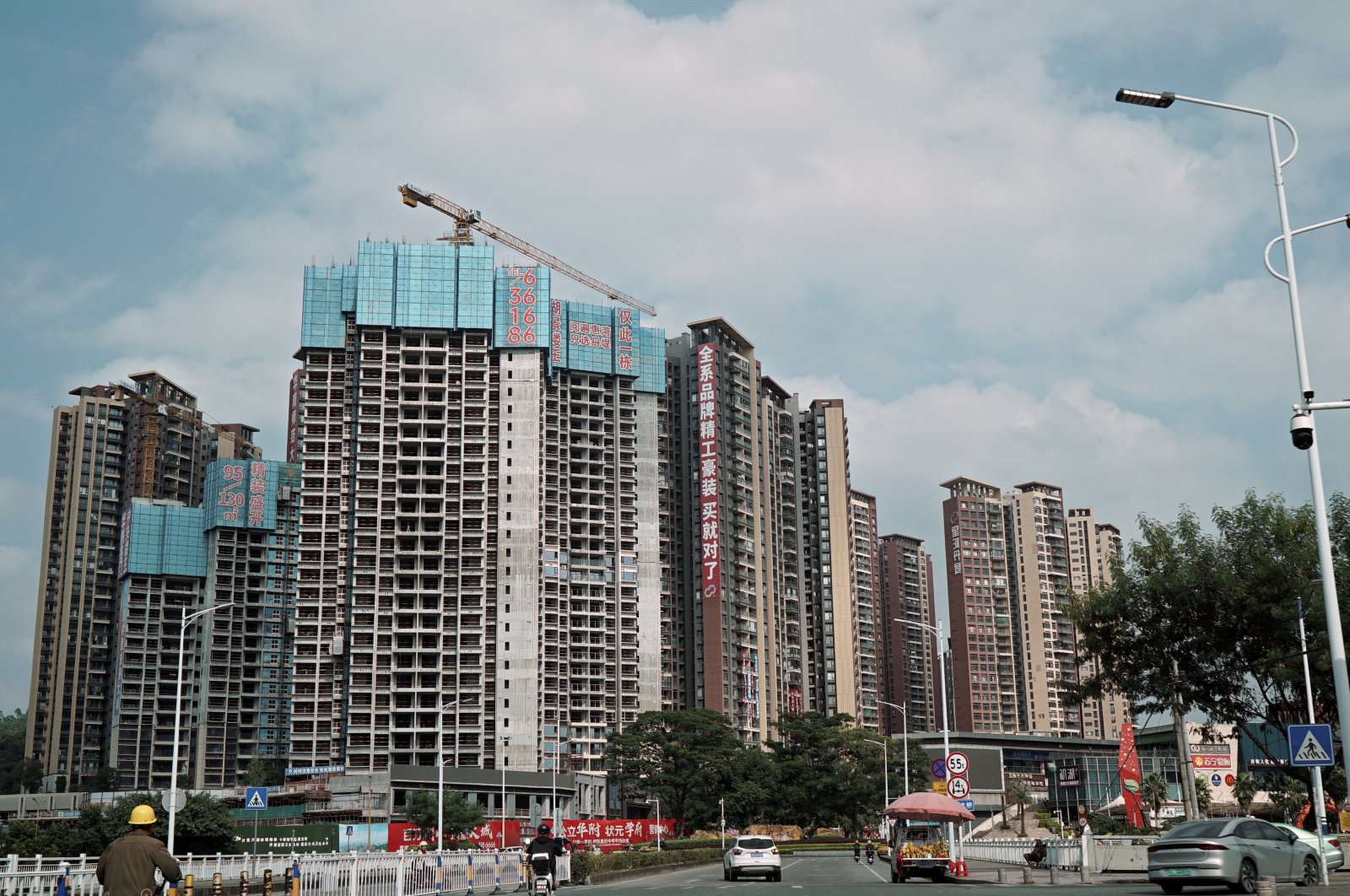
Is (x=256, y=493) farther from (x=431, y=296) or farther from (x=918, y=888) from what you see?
(x=918, y=888)

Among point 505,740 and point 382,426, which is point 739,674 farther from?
Result: point 382,426

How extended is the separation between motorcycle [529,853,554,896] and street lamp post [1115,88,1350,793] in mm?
14757

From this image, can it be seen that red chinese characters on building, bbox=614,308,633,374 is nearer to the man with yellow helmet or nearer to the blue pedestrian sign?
the blue pedestrian sign

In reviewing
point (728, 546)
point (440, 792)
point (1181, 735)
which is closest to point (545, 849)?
point (1181, 735)

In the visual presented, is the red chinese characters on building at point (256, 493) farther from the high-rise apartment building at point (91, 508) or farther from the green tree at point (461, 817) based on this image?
the green tree at point (461, 817)

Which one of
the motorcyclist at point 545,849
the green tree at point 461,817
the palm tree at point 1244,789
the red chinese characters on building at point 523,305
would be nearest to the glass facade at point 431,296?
the red chinese characters on building at point 523,305

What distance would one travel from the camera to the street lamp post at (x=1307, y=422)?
21234mm

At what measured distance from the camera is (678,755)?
109625 mm

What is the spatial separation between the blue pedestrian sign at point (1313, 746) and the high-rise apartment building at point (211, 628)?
143 metres

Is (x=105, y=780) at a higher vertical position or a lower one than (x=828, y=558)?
lower

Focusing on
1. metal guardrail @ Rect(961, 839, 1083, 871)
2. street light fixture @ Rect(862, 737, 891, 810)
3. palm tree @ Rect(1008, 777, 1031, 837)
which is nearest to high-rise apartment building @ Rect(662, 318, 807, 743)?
street light fixture @ Rect(862, 737, 891, 810)

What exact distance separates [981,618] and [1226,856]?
171864 millimetres

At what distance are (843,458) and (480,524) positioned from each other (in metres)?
62.6

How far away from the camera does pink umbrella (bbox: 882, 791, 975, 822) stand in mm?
37938
